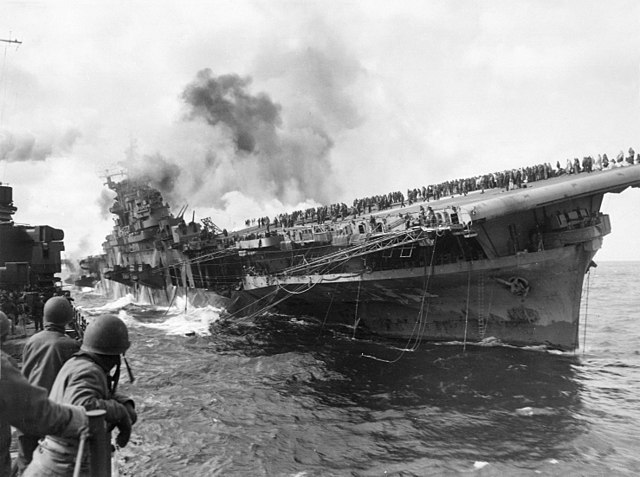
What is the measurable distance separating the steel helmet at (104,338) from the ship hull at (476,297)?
1207cm

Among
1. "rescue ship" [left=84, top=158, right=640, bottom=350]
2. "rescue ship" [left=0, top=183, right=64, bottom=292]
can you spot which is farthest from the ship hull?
"rescue ship" [left=0, top=183, right=64, bottom=292]

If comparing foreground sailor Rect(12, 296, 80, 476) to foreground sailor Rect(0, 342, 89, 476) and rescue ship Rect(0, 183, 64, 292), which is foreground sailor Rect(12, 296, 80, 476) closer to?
foreground sailor Rect(0, 342, 89, 476)

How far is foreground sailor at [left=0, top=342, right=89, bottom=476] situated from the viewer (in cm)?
195

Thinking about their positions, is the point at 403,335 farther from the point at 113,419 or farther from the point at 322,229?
the point at 113,419

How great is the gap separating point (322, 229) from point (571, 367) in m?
8.66

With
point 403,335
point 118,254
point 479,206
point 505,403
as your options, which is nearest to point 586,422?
point 505,403

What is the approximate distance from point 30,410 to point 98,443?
1.53 feet

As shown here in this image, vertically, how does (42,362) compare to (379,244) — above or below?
below

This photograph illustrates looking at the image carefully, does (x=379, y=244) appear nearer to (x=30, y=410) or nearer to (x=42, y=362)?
(x=42, y=362)

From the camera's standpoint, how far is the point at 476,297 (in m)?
14.8

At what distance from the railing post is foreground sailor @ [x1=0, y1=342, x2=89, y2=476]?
58mm

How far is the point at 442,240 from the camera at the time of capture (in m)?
14.0

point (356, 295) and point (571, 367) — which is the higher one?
point (356, 295)

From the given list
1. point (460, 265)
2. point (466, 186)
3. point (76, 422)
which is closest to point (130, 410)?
point (76, 422)
